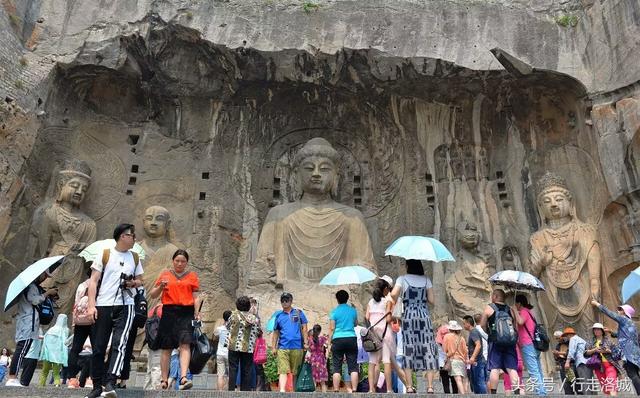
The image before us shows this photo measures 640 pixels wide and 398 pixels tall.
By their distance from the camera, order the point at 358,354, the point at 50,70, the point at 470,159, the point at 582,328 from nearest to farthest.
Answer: the point at 358,354, the point at 582,328, the point at 50,70, the point at 470,159

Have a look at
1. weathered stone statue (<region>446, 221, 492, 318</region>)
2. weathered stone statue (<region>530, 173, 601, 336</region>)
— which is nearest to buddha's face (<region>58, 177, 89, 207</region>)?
weathered stone statue (<region>446, 221, 492, 318</region>)

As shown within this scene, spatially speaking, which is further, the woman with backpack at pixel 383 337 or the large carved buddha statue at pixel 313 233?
the large carved buddha statue at pixel 313 233

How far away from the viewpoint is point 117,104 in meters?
11.4

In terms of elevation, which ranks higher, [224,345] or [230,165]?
[230,165]

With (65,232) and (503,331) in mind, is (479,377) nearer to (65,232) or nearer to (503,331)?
(503,331)

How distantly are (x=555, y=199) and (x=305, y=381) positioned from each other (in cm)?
567

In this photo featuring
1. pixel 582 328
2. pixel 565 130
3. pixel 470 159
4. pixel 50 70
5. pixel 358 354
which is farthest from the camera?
pixel 470 159

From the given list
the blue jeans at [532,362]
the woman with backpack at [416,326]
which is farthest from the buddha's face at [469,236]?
the woman with backpack at [416,326]

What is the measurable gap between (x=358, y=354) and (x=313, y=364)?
50 centimetres

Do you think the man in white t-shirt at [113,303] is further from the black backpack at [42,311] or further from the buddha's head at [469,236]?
the buddha's head at [469,236]

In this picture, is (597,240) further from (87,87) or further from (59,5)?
(59,5)

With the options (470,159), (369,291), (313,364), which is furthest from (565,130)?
(313,364)

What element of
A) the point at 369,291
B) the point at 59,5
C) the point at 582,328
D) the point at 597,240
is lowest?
the point at 582,328

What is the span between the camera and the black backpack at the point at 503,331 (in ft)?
17.9
